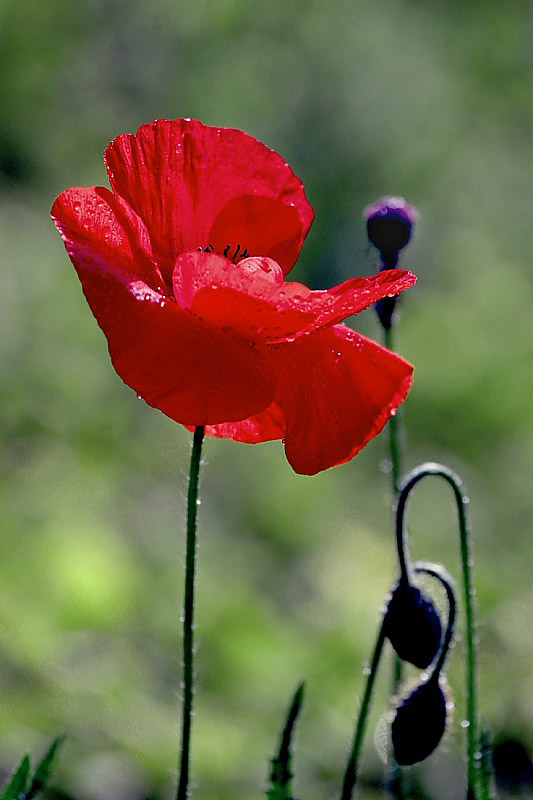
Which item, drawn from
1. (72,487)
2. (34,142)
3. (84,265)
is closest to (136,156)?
(84,265)

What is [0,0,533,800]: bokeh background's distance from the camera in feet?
5.40

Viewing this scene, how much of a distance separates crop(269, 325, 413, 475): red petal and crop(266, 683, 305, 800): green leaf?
0.78 ft

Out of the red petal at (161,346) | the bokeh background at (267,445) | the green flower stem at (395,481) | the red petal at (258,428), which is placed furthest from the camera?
the bokeh background at (267,445)

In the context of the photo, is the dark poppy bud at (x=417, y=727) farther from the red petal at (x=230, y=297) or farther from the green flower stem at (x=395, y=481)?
the red petal at (x=230, y=297)

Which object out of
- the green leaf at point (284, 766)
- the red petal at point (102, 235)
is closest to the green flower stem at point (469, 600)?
the green leaf at point (284, 766)

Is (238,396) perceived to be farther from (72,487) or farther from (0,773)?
(72,487)

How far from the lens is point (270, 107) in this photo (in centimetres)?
336

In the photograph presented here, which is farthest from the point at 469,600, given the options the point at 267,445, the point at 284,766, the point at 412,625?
the point at 267,445

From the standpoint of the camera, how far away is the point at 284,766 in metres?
0.78

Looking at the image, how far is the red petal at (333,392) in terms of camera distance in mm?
645

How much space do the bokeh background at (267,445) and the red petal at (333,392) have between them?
0.45m

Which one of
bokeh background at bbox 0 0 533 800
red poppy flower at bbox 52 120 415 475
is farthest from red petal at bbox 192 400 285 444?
bokeh background at bbox 0 0 533 800

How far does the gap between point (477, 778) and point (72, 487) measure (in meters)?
1.39

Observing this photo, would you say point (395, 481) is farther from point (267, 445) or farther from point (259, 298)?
point (267, 445)
